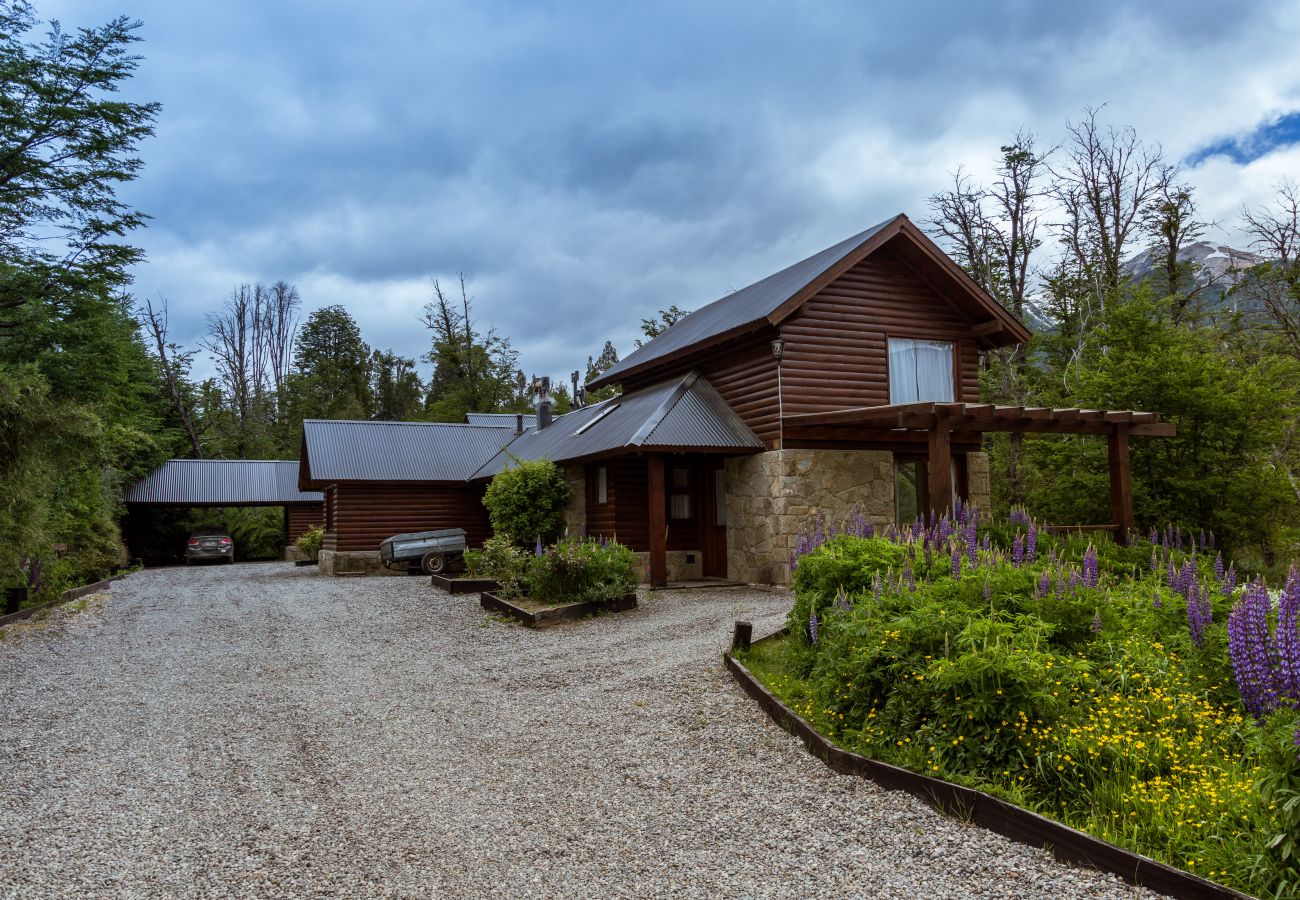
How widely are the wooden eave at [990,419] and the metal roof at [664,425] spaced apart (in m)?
1.38

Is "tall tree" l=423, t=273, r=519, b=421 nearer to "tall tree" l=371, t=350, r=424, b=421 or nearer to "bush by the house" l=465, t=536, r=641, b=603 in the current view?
"tall tree" l=371, t=350, r=424, b=421

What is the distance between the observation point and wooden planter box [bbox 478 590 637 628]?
11953 mm

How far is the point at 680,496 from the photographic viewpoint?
1781 cm

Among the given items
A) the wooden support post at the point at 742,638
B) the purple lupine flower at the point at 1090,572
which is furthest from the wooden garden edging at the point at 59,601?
the purple lupine flower at the point at 1090,572

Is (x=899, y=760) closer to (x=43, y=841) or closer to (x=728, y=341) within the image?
(x=43, y=841)

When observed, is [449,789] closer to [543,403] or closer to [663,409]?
[663,409]

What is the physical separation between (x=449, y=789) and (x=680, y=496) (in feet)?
41.4

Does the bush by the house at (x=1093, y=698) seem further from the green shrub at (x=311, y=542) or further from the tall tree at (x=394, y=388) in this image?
the tall tree at (x=394, y=388)

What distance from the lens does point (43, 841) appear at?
4.59 meters

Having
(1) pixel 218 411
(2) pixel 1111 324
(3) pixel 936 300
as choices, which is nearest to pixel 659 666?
(3) pixel 936 300

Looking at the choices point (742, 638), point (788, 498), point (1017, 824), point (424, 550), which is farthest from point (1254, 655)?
point (424, 550)

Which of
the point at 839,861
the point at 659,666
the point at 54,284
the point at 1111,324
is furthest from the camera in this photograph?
the point at 1111,324

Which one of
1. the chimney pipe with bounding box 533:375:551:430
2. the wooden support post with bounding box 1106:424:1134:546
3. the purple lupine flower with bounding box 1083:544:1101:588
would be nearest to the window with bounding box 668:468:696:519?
the wooden support post with bounding box 1106:424:1134:546

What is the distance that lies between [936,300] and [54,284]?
17.4 meters
